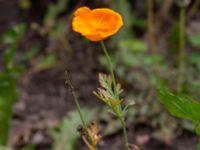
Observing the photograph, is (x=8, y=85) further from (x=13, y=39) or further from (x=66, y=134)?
(x=66, y=134)

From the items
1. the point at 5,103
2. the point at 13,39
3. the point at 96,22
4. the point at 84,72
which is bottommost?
the point at 84,72

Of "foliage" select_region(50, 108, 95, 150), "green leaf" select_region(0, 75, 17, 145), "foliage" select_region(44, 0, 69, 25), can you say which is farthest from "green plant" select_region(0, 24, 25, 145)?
"foliage" select_region(44, 0, 69, 25)

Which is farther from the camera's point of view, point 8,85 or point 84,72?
point 84,72

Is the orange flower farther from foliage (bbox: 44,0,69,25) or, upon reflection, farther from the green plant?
foliage (bbox: 44,0,69,25)

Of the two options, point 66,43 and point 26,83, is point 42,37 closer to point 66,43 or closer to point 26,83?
point 66,43

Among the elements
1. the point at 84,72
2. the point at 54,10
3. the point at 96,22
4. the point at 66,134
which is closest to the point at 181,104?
Result: the point at 96,22

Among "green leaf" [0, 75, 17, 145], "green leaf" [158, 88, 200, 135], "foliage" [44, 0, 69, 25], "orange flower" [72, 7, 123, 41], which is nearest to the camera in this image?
"orange flower" [72, 7, 123, 41]

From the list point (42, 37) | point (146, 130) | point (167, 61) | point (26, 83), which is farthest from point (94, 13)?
point (42, 37)
